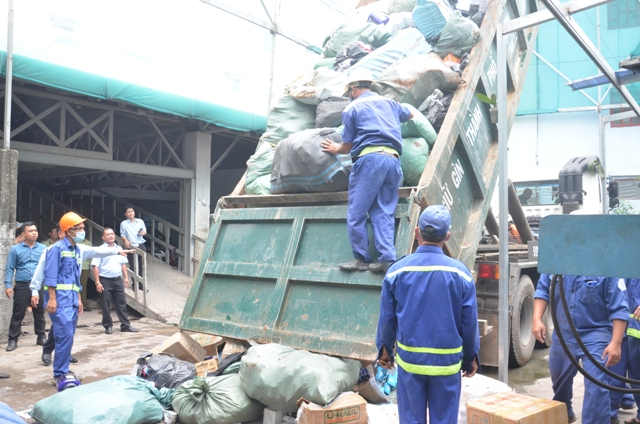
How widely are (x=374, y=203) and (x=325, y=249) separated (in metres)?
0.48

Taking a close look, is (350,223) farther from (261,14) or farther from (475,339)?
(261,14)

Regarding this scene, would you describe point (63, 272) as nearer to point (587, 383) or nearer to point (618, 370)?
point (587, 383)

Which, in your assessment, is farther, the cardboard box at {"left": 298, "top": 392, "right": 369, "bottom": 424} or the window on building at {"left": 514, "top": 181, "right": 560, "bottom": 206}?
the window on building at {"left": 514, "top": 181, "right": 560, "bottom": 206}

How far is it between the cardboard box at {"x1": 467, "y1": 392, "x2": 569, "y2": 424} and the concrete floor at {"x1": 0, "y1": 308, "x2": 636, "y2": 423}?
942 millimetres

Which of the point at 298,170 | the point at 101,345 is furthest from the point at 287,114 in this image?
the point at 101,345

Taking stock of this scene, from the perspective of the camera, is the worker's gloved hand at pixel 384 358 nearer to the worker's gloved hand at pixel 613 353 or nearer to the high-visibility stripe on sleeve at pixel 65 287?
the worker's gloved hand at pixel 613 353

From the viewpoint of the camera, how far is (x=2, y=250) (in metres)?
6.38

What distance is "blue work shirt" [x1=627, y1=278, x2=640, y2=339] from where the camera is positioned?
3408 mm

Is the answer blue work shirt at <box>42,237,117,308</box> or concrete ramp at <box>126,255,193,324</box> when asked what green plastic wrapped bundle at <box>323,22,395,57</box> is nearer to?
blue work shirt at <box>42,237,117,308</box>

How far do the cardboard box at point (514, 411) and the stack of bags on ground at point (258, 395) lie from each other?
174 mm

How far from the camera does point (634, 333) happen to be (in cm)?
349

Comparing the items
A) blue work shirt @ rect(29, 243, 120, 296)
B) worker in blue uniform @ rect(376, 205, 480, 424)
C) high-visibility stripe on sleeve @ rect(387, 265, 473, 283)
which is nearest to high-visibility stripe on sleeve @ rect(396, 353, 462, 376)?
worker in blue uniform @ rect(376, 205, 480, 424)

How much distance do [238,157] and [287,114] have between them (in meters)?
9.30

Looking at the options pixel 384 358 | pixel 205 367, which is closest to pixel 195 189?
pixel 205 367
